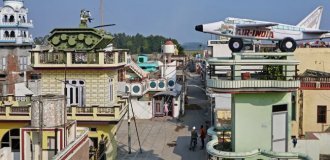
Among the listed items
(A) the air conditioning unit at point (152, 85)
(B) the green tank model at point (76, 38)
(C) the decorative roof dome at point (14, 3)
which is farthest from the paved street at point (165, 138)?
(C) the decorative roof dome at point (14, 3)

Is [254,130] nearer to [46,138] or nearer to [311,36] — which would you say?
[311,36]

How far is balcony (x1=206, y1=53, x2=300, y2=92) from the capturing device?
42.8 feet

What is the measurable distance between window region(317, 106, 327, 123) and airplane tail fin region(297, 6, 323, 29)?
32.4 feet

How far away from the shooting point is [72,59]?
21.8 meters

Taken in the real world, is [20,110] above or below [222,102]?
above

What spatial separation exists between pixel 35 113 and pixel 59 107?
768 millimetres

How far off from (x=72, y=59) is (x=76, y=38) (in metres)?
1.14

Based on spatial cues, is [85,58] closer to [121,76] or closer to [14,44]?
[121,76]

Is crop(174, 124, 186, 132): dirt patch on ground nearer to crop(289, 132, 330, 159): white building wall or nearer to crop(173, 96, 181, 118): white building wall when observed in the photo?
crop(173, 96, 181, 118): white building wall

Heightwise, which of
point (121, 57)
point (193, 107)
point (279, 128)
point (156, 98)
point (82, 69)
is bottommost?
point (193, 107)

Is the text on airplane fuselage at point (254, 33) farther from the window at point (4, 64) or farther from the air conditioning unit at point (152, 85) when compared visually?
the window at point (4, 64)

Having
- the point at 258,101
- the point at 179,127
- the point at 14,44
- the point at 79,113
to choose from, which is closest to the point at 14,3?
the point at 14,44

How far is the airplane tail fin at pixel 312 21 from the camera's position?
1619 cm

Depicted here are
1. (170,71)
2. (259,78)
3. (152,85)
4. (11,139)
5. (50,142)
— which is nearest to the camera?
(259,78)
